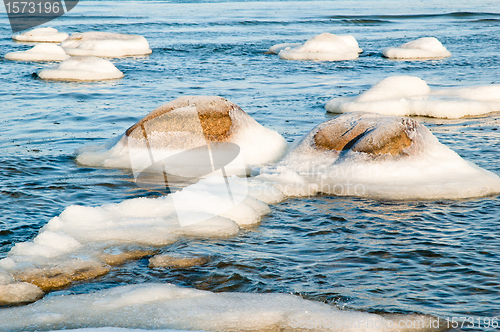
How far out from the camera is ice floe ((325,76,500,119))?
38.2 ft

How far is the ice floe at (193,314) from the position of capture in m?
3.97

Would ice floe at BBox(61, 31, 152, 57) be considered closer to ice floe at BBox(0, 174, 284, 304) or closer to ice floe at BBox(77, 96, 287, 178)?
ice floe at BBox(77, 96, 287, 178)

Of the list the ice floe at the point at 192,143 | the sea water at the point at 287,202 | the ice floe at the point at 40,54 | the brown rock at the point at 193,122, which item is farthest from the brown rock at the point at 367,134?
the ice floe at the point at 40,54

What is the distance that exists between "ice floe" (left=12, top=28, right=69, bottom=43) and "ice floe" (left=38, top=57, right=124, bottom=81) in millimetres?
8980

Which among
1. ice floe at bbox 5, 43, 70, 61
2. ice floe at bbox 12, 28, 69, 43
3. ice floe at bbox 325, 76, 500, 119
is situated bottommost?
ice floe at bbox 325, 76, 500, 119

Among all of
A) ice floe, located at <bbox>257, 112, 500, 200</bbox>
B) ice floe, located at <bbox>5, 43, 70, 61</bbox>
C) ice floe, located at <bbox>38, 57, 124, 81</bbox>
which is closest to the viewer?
ice floe, located at <bbox>257, 112, 500, 200</bbox>

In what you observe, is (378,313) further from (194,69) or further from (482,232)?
(194,69)

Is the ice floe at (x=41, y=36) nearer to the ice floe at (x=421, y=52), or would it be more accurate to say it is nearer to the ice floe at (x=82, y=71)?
the ice floe at (x=82, y=71)

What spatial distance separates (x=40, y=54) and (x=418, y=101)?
14.1 metres

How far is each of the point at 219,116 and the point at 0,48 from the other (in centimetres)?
1706

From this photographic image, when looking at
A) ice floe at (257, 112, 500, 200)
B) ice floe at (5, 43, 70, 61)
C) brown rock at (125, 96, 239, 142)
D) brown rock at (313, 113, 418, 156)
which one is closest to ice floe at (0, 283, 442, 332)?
ice floe at (257, 112, 500, 200)

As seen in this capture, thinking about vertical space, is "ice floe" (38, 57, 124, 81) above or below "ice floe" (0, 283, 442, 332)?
above

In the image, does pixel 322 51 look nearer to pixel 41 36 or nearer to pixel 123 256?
pixel 41 36

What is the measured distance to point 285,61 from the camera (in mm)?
19500
